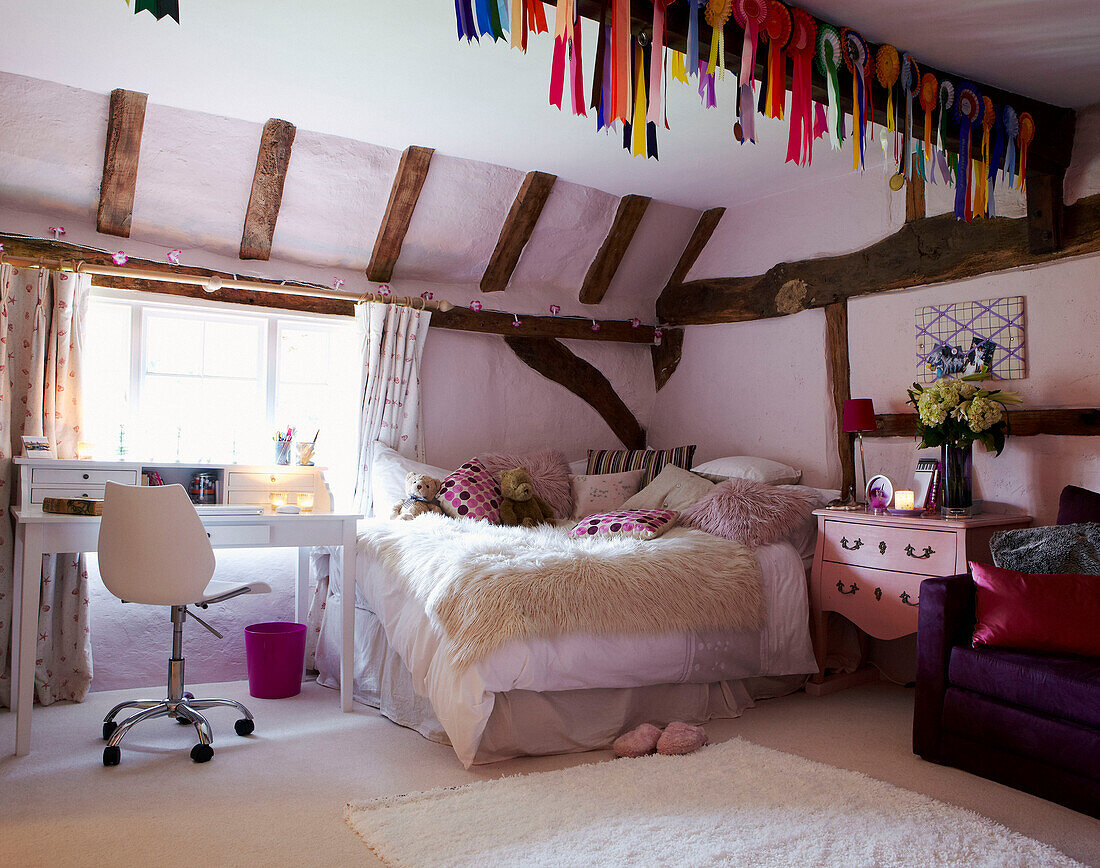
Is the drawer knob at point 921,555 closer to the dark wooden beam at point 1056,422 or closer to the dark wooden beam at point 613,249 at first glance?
the dark wooden beam at point 1056,422

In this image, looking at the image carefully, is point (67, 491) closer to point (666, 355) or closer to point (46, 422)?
→ point (46, 422)

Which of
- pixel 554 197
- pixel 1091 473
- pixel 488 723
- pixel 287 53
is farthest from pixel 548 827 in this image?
pixel 554 197

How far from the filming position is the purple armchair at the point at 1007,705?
2.25 metres

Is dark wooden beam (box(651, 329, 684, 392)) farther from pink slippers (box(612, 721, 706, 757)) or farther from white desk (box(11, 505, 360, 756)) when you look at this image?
pink slippers (box(612, 721, 706, 757))

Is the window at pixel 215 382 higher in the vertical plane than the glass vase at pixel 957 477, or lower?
higher

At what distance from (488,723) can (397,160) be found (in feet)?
8.83

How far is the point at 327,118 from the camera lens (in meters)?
3.58

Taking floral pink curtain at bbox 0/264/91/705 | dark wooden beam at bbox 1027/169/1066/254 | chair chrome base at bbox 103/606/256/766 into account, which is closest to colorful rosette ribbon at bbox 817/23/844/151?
dark wooden beam at bbox 1027/169/1066/254

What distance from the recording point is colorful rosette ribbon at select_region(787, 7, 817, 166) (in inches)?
94.6

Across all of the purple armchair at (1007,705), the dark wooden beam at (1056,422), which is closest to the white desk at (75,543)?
the purple armchair at (1007,705)

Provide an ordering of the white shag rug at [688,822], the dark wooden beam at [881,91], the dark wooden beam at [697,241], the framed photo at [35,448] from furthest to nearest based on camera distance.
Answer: the dark wooden beam at [697,241] < the framed photo at [35,448] < the dark wooden beam at [881,91] < the white shag rug at [688,822]

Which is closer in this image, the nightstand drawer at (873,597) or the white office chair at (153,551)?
the white office chair at (153,551)

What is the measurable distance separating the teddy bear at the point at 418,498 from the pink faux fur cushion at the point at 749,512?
3.87 ft

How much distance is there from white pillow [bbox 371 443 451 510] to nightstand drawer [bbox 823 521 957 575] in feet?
6.22
